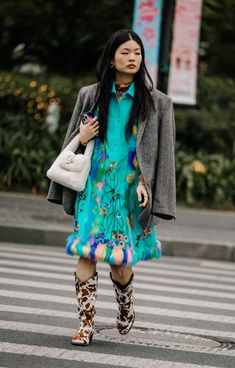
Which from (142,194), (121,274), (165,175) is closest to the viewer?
(142,194)

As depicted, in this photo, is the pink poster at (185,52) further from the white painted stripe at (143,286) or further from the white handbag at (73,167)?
the white handbag at (73,167)

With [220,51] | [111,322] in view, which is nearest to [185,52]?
[111,322]

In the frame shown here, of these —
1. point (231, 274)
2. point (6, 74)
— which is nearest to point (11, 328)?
point (231, 274)

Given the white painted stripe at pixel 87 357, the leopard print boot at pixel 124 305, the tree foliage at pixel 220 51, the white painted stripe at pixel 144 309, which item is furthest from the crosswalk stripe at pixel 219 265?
the tree foliage at pixel 220 51

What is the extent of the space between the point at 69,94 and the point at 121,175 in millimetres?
13673

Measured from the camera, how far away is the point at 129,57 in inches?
240

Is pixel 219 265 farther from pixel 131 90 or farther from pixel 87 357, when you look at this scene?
pixel 87 357

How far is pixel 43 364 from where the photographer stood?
5438mm

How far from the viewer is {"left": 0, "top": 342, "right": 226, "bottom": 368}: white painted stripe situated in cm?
562

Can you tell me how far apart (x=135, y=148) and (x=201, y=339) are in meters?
1.25

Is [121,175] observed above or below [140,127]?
below

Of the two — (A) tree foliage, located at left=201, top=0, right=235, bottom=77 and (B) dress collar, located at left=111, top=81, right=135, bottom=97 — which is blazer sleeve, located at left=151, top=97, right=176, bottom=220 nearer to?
(B) dress collar, located at left=111, top=81, right=135, bottom=97

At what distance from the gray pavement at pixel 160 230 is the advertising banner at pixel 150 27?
244 centimetres

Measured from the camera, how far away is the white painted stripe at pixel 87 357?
221 inches
